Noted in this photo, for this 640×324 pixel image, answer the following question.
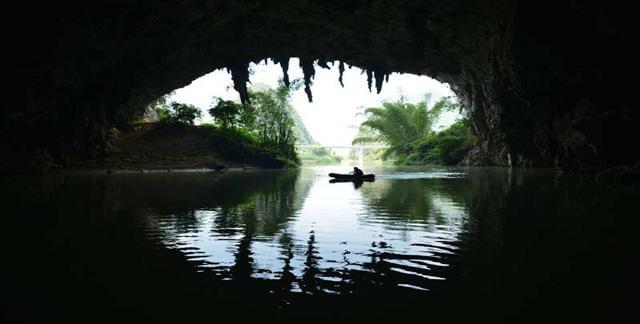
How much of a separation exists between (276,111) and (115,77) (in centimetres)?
1902

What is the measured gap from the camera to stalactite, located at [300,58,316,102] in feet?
103

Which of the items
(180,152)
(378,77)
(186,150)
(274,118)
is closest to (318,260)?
(378,77)

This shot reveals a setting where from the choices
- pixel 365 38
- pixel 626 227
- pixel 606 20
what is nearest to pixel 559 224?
pixel 626 227

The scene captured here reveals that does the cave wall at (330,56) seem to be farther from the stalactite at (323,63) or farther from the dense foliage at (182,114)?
the dense foliage at (182,114)

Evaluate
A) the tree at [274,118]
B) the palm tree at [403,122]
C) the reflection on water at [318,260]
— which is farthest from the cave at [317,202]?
the palm tree at [403,122]

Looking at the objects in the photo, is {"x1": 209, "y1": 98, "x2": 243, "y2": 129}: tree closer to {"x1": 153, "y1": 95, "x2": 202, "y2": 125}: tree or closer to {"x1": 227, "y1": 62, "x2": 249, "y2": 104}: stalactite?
{"x1": 153, "y1": 95, "x2": 202, "y2": 125}: tree

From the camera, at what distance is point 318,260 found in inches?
212

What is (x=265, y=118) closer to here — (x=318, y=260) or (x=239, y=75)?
(x=239, y=75)

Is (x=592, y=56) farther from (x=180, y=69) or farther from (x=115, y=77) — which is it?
(x=180, y=69)

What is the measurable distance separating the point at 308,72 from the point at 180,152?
37.2 ft

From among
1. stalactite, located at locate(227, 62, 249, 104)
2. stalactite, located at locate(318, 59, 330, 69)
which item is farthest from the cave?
stalactite, located at locate(318, 59, 330, 69)

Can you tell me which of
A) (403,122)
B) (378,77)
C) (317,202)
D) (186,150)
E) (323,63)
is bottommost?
(317,202)

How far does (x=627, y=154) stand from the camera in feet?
51.0

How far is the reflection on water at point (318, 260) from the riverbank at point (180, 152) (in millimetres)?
20036
